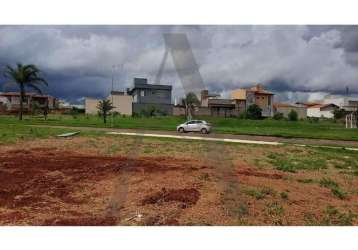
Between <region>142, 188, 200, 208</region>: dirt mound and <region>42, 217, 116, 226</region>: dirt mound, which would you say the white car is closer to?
<region>142, 188, 200, 208</region>: dirt mound

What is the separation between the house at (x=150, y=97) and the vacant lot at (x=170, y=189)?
28.0 meters

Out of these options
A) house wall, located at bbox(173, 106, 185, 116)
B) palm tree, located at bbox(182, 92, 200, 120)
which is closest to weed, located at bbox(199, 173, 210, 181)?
palm tree, located at bbox(182, 92, 200, 120)

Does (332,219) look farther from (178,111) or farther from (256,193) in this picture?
(178,111)

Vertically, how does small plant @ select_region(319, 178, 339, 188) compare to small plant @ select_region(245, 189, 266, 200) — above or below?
below

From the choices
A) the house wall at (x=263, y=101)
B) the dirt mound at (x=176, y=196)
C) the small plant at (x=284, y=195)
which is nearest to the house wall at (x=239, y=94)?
the house wall at (x=263, y=101)

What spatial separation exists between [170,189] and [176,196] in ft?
1.54

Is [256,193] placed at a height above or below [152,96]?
below

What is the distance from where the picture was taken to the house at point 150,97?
3903cm

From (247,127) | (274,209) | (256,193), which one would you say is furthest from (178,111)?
(274,209)

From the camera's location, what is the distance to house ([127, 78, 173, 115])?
3903 cm

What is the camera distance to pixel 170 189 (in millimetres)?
6641

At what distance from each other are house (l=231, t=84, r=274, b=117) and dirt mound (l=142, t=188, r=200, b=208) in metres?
44.5

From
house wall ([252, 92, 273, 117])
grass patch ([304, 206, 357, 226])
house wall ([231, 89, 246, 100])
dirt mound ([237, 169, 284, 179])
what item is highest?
house wall ([231, 89, 246, 100])

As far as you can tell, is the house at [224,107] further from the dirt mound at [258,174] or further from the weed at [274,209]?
the weed at [274,209]
